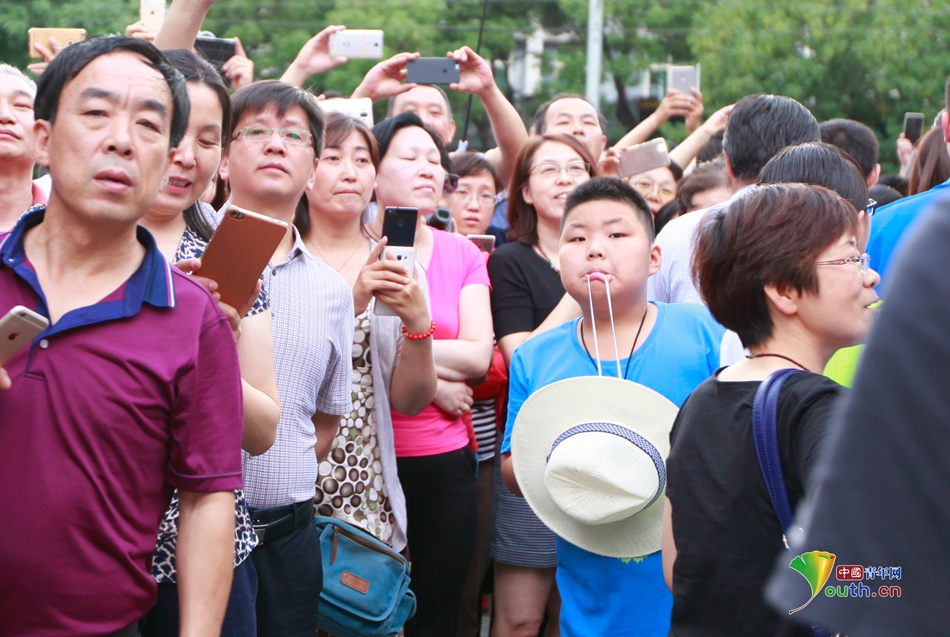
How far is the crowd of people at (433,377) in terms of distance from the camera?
169 centimetres

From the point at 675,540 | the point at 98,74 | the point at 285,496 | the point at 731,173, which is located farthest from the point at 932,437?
the point at 731,173

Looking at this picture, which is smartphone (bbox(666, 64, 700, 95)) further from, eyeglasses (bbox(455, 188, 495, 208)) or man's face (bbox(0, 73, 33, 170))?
man's face (bbox(0, 73, 33, 170))

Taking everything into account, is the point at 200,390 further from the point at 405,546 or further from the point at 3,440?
the point at 405,546

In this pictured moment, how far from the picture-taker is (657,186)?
5676 millimetres

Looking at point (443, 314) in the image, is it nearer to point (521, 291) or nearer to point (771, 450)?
point (521, 291)

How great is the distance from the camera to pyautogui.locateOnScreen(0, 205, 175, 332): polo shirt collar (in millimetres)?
1755

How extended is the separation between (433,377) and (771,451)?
159 cm

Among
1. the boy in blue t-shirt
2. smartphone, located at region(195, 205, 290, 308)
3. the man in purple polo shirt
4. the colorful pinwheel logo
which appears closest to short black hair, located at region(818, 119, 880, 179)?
the boy in blue t-shirt

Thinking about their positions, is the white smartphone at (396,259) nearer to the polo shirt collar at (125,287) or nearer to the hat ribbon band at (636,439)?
the hat ribbon band at (636,439)

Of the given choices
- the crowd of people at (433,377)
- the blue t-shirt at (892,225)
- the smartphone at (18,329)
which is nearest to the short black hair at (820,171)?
the crowd of people at (433,377)

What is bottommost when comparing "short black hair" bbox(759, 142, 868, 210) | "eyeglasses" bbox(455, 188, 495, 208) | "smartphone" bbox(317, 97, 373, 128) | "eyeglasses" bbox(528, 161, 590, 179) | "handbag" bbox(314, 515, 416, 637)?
"handbag" bbox(314, 515, 416, 637)

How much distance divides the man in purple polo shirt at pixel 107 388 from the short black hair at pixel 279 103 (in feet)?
3.08

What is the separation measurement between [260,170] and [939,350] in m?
2.38

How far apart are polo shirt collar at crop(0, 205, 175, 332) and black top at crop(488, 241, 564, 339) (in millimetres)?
2127
